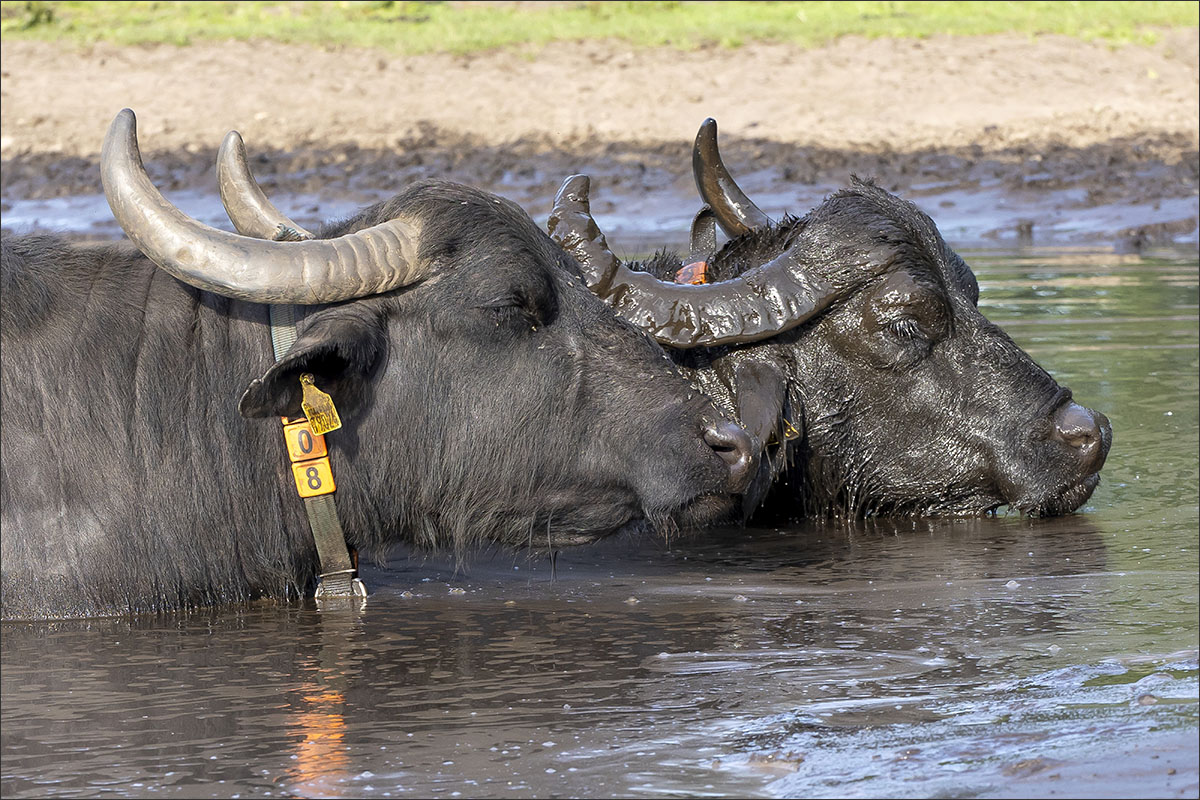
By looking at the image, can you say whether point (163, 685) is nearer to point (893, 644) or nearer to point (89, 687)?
point (89, 687)

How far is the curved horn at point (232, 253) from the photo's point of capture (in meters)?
5.18

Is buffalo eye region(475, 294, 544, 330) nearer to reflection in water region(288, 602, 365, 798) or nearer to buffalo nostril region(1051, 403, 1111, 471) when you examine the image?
reflection in water region(288, 602, 365, 798)

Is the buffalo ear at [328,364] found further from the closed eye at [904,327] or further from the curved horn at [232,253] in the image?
the closed eye at [904,327]

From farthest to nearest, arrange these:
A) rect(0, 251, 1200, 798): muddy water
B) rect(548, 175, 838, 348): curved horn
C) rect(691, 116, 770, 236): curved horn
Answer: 1. rect(691, 116, 770, 236): curved horn
2. rect(548, 175, 838, 348): curved horn
3. rect(0, 251, 1200, 798): muddy water

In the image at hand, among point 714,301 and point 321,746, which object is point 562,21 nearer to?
point 714,301

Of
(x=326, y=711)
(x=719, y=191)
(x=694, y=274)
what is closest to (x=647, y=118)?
(x=719, y=191)

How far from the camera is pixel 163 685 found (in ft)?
16.2

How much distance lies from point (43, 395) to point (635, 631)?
6.76 ft

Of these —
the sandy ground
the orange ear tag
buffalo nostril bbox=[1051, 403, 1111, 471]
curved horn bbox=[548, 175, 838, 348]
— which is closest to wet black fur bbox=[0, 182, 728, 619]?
curved horn bbox=[548, 175, 838, 348]

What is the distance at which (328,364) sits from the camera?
534cm

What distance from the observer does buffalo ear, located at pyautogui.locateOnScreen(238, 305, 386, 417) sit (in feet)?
16.8

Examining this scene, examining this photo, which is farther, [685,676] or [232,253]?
[232,253]

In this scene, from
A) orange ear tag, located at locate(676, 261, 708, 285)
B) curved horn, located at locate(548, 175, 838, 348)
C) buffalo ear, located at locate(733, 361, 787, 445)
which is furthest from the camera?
orange ear tag, located at locate(676, 261, 708, 285)

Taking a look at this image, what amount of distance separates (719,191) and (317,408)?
314 cm
